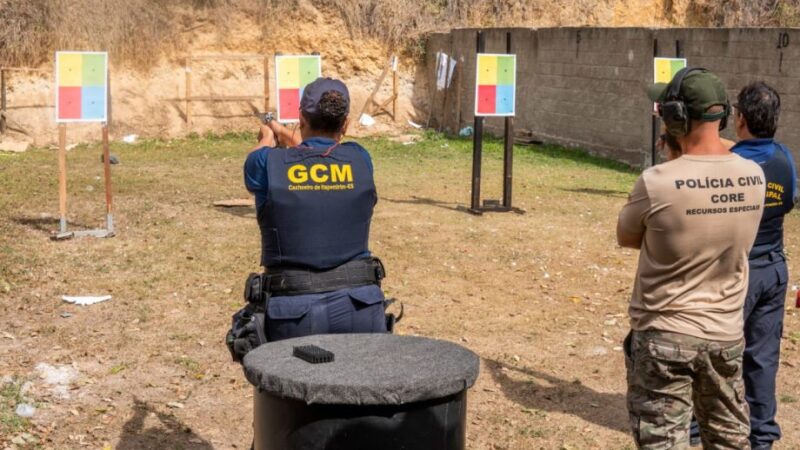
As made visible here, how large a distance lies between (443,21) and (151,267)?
47.5ft

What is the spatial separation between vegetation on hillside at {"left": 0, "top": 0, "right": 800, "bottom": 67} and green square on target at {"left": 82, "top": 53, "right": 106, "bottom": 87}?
9.95 metres

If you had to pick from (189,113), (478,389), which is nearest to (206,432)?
(478,389)

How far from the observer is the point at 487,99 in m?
11.9

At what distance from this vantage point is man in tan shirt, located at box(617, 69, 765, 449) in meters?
3.48

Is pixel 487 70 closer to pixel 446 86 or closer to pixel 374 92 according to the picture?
pixel 446 86

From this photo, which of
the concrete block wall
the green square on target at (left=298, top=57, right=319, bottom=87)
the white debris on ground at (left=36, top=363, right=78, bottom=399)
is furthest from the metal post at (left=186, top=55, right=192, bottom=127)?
the white debris on ground at (left=36, top=363, right=78, bottom=399)

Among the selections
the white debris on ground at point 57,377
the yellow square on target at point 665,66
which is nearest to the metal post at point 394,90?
the yellow square on target at point 665,66

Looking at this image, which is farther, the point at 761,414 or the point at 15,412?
the point at 15,412

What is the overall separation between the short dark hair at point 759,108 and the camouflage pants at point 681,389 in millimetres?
1316

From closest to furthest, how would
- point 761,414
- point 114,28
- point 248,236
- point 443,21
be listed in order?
point 761,414
point 248,236
point 114,28
point 443,21

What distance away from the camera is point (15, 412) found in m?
5.46

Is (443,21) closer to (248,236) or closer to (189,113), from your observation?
(189,113)

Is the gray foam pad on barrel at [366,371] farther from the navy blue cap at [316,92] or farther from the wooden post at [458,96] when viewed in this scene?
the wooden post at [458,96]

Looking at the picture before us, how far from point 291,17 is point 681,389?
1900 centimetres
